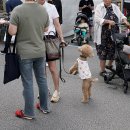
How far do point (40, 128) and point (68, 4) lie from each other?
817 centimetres

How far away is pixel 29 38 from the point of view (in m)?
4.73

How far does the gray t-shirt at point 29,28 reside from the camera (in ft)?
15.1

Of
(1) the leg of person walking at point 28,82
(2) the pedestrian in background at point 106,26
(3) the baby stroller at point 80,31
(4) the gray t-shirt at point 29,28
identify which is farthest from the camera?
(3) the baby stroller at point 80,31

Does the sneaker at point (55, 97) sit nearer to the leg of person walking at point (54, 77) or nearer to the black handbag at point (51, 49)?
the leg of person walking at point (54, 77)

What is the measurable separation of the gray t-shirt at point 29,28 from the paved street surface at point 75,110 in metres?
0.92

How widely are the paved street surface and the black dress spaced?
1.92 ft

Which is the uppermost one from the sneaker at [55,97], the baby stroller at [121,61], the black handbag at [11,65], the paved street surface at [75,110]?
the black handbag at [11,65]

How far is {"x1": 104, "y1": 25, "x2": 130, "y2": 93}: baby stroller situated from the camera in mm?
6551

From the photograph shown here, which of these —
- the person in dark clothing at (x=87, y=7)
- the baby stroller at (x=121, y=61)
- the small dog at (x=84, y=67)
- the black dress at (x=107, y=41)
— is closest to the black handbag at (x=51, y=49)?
the small dog at (x=84, y=67)

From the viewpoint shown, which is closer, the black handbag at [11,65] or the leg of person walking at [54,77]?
the black handbag at [11,65]

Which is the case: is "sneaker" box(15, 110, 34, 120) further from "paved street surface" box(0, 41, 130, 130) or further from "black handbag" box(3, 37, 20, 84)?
"black handbag" box(3, 37, 20, 84)

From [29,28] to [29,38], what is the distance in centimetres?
13

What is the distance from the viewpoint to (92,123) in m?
5.04

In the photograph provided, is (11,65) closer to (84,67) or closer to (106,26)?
(84,67)
